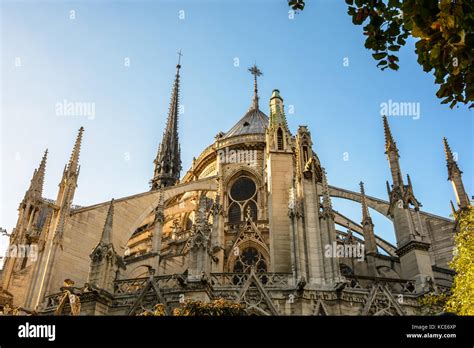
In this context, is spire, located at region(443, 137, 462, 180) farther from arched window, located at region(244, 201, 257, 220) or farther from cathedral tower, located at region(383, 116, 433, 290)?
arched window, located at region(244, 201, 257, 220)

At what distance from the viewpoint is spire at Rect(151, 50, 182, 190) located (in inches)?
2136

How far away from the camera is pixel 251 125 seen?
37656 mm

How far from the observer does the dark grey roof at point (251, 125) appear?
1428 inches

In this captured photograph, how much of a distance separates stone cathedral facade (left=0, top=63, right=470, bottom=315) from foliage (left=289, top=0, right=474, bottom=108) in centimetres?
1069

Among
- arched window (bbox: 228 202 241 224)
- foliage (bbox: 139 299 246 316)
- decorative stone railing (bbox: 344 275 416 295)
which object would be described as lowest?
foliage (bbox: 139 299 246 316)

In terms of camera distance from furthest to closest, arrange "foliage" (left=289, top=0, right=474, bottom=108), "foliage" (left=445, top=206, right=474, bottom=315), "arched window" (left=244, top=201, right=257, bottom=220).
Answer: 1. "arched window" (left=244, top=201, right=257, bottom=220)
2. "foliage" (left=445, top=206, right=474, bottom=315)
3. "foliage" (left=289, top=0, right=474, bottom=108)

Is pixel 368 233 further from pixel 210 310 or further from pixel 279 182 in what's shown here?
pixel 210 310

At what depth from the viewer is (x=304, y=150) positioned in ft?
65.6

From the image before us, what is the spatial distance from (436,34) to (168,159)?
5205 centimetres

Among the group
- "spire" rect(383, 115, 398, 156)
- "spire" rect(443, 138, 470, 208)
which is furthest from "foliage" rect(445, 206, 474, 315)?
"spire" rect(443, 138, 470, 208)

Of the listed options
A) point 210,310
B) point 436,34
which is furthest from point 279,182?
point 436,34

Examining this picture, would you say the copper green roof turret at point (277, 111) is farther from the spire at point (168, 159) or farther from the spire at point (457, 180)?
the spire at point (168, 159)
